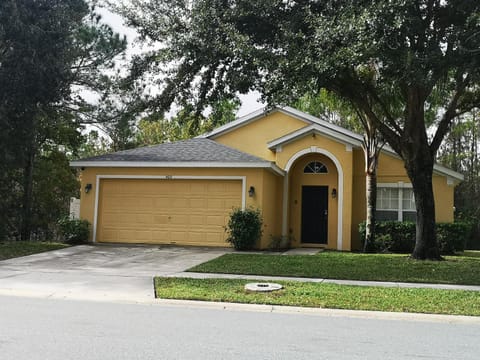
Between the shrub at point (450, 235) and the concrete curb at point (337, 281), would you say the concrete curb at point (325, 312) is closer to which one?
the concrete curb at point (337, 281)

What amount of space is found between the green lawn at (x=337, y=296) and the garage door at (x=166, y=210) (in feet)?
24.1

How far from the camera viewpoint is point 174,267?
13.1 metres

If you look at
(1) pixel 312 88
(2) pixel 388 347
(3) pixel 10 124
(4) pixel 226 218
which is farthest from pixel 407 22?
(3) pixel 10 124

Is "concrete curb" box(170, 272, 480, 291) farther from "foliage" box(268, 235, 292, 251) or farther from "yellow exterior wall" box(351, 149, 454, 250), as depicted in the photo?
"yellow exterior wall" box(351, 149, 454, 250)

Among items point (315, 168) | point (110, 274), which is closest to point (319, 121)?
point (315, 168)

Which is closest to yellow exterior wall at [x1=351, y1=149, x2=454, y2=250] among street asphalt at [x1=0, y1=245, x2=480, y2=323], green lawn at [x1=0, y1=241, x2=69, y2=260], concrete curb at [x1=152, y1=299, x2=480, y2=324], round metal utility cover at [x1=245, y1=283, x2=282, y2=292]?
street asphalt at [x1=0, y1=245, x2=480, y2=323]

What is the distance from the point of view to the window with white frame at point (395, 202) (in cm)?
1953

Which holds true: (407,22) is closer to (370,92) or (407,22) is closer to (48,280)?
(370,92)

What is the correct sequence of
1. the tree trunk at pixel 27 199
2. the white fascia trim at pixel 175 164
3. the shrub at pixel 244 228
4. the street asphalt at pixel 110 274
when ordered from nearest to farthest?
the street asphalt at pixel 110 274 < the shrub at pixel 244 228 < the white fascia trim at pixel 175 164 < the tree trunk at pixel 27 199

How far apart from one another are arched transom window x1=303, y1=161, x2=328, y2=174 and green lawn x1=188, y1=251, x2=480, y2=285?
17.4 feet

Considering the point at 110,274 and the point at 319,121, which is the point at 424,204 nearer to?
the point at 319,121

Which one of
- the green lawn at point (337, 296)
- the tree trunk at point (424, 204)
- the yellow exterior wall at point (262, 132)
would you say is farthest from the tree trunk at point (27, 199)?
the tree trunk at point (424, 204)

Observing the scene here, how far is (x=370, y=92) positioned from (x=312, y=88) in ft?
13.9

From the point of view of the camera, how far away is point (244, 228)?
16.6m
